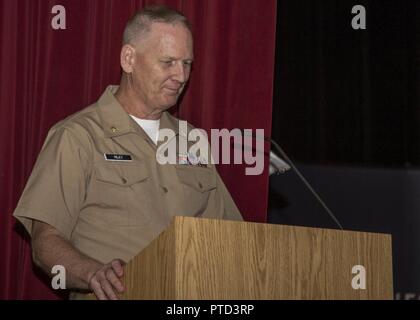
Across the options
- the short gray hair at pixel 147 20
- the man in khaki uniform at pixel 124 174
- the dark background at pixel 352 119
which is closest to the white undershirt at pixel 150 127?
the man in khaki uniform at pixel 124 174

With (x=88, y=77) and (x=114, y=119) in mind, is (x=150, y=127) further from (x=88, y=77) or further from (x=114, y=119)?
(x=88, y=77)

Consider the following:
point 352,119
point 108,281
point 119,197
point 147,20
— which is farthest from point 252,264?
point 352,119

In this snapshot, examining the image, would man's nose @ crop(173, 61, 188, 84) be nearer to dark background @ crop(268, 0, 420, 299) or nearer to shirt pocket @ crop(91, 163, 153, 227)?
shirt pocket @ crop(91, 163, 153, 227)

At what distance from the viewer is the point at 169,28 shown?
2.86 metres

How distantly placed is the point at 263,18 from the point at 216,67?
0.87 feet

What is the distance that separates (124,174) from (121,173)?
11mm

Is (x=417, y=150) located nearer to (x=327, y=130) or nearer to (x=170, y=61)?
(x=327, y=130)

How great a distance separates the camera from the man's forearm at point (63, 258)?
2.23 m

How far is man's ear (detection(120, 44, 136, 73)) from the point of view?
2906 millimetres

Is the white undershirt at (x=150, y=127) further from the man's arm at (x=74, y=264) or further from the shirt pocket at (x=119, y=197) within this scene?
the man's arm at (x=74, y=264)

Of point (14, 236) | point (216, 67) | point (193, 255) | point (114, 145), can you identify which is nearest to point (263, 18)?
point (216, 67)

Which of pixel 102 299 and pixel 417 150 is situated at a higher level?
pixel 417 150

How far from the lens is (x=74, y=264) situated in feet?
7.51
